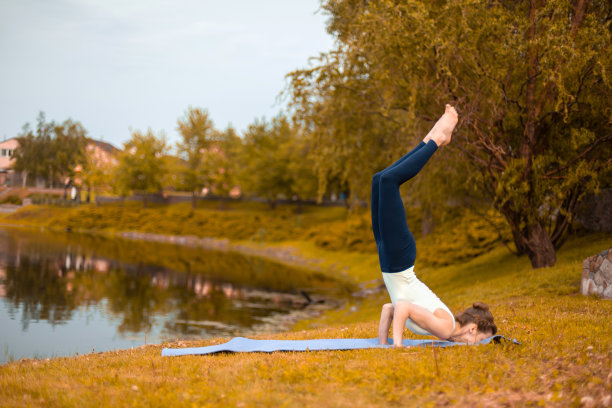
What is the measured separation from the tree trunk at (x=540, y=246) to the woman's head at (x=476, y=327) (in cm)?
892

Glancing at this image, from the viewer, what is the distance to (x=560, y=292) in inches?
471

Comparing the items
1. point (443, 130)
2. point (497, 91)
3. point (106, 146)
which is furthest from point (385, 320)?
point (106, 146)

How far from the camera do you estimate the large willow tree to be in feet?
43.9

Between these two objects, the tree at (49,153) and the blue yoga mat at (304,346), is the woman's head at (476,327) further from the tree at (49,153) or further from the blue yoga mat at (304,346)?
the tree at (49,153)

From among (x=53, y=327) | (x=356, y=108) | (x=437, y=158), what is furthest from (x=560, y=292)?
(x=53, y=327)

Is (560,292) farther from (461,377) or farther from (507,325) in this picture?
(461,377)

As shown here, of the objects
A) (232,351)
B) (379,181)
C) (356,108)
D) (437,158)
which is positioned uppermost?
(356,108)

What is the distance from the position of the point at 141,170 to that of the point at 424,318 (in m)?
64.2

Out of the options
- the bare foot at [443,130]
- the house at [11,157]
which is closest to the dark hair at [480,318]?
the bare foot at [443,130]

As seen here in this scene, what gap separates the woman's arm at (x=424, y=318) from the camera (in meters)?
6.75

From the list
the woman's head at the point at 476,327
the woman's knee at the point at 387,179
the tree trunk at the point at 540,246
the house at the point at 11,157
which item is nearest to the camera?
the woman's knee at the point at 387,179

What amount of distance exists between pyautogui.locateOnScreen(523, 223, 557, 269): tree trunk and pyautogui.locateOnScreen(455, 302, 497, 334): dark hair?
29.2ft

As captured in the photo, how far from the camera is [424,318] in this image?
6.74m

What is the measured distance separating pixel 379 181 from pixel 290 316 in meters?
14.2
